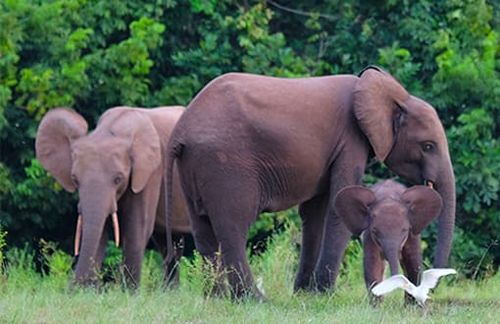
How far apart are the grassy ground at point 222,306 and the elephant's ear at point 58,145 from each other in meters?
1.66

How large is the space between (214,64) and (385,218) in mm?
7556

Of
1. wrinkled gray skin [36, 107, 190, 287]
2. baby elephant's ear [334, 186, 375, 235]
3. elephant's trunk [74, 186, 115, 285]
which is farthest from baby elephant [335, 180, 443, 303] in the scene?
wrinkled gray skin [36, 107, 190, 287]

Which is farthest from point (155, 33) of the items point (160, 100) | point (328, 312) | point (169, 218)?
point (328, 312)

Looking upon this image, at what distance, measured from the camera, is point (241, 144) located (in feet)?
35.1

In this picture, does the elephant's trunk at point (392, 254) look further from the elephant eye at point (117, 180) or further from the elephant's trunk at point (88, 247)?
the elephant eye at point (117, 180)

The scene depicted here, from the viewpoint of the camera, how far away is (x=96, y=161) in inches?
507

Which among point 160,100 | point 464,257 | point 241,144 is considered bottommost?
point 464,257

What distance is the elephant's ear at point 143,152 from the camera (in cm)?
1324

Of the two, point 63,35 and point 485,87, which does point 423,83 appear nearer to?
point 485,87

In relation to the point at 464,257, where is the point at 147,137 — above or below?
above

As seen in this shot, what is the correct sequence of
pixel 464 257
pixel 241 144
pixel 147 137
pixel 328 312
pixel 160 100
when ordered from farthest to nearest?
pixel 160 100 < pixel 464 257 < pixel 147 137 < pixel 241 144 < pixel 328 312

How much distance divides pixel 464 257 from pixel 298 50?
3.61 meters

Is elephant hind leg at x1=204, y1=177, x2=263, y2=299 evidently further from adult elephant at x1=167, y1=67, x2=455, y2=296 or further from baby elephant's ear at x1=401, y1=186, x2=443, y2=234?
baby elephant's ear at x1=401, y1=186, x2=443, y2=234

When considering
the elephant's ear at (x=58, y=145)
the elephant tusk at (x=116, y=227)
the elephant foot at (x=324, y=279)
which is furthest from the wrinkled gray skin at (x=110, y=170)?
the elephant foot at (x=324, y=279)
